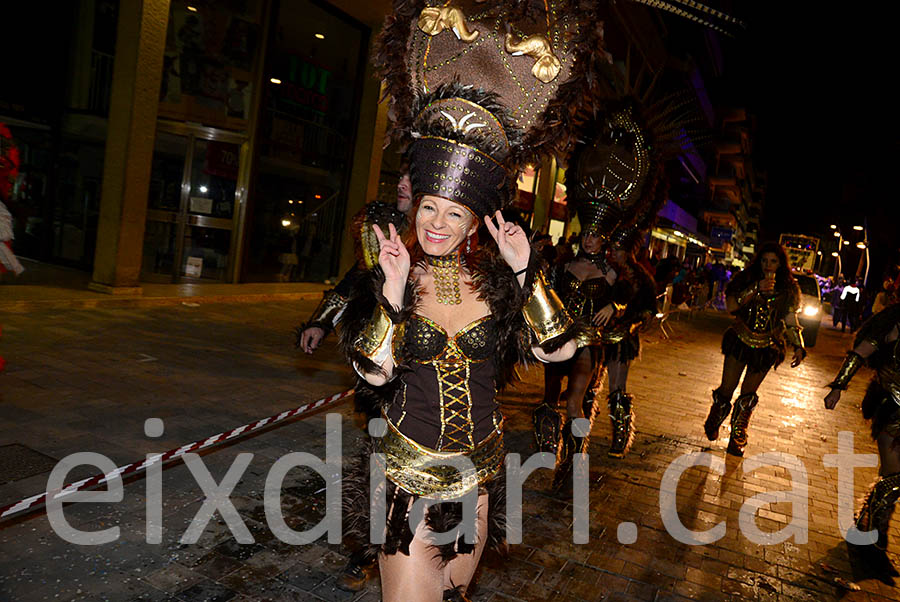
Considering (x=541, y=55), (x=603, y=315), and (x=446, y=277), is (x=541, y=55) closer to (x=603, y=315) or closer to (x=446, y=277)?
(x=446, y=277)

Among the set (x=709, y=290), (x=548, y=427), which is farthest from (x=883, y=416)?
(x=709, y=290)

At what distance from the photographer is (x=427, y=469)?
103 inches

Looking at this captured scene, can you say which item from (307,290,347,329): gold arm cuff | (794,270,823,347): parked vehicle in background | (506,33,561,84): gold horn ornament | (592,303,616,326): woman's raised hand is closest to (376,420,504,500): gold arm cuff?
(307,290,347,329): gold arm cuff

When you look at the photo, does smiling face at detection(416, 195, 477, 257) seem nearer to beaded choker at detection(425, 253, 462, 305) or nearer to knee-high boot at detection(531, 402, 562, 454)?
beaded choker at detection(425, 253, 462, 305)

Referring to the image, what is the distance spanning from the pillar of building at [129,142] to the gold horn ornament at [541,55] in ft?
30.9

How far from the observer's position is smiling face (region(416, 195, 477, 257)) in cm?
268

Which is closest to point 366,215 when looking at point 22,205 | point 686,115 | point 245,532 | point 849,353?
point 245,532

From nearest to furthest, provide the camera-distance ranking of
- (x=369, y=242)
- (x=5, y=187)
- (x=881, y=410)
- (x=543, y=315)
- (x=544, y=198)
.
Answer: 1. (x=543, y=315)
2. (x=369, y=242)
3. (x=881, y=410)
4. (x=5, y=187)
5. (x=544, y=198)

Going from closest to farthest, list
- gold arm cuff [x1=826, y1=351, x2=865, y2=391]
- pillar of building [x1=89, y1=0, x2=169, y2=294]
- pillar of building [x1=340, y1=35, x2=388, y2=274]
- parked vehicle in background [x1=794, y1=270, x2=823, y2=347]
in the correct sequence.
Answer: gold arm cuff [x1=826, y1=351, x2=865, y2=391], pillar of building [x1=89, y1=0, x2=169, y2=294], pillar of building [x1=340, y1=35, x2=388, y2=274], parked vehicle in background [x1=794, y1=270, x2=823, y2=347]

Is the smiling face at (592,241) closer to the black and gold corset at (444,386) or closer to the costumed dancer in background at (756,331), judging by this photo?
the costumed dancer in background at (756,331)

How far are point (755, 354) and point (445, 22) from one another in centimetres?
546

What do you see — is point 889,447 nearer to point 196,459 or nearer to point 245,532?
point 245,532

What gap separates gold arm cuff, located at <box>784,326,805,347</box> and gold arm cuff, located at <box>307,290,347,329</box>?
4932mm

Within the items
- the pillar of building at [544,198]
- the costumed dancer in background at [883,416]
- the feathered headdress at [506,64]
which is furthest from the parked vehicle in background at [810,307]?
the feathered headdress at [506,64]
